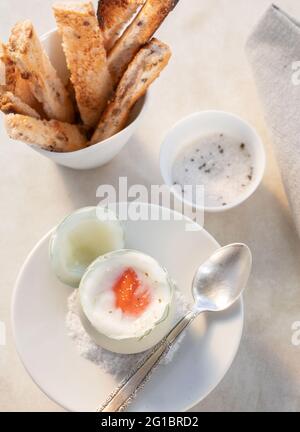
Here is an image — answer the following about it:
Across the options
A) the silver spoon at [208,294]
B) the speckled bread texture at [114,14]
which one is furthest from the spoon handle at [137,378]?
the speckled bread texture at [114,14]

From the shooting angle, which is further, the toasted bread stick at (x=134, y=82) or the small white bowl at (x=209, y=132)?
the small white bowl at (x=209, y=132)

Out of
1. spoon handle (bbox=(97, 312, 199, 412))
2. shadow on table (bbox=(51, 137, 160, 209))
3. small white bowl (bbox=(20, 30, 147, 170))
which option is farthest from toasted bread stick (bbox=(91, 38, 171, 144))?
spoon handle (bbox=(97, 312, 199, 412))

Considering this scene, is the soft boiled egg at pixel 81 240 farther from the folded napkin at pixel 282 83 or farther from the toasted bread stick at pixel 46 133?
the folded napkin at pixel 282 83

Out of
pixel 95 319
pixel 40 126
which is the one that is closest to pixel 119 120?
pixel 40 126

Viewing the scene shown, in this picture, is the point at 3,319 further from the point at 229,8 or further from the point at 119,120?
the point at 229,8

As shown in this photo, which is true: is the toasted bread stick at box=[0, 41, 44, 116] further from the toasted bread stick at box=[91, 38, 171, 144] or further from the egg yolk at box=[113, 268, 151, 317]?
the egg yolk at box=[113, 268, 151, 317]

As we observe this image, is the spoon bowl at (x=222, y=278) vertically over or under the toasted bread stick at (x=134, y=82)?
under
